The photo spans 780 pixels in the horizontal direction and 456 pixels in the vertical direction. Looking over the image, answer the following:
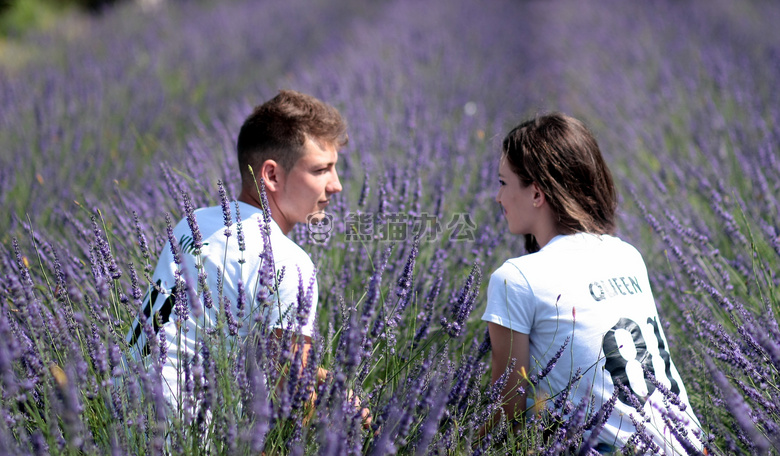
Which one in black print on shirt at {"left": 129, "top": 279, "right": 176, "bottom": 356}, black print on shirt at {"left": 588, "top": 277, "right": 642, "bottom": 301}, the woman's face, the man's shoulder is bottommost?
black print on shirt at {"left": 129, "top": 279, "right": 176, "bottom": 356}

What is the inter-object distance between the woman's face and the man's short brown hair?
615 mm

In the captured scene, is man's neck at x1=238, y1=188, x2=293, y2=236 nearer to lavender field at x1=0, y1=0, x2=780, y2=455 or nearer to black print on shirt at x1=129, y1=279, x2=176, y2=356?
lavender field at x1=0, y1=0, x2=780, y2=455

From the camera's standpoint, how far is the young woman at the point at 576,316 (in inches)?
65.1

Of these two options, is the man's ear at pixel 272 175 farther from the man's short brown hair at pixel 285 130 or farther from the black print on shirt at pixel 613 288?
the black print on shirt at pixel 613 288

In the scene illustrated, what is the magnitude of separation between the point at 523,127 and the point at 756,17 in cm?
811

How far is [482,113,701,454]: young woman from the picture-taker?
1.65 m

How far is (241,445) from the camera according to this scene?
119cm

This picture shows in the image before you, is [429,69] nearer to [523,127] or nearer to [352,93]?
[352,93]

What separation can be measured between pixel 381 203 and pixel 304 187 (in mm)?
394

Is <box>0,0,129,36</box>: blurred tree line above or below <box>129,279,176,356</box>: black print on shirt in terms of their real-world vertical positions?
above

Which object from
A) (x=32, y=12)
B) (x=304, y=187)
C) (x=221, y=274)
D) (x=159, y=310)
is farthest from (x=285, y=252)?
(x=32, y=12)

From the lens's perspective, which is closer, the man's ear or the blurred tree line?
the man's ear

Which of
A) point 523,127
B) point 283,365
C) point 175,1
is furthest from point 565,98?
point 175,1

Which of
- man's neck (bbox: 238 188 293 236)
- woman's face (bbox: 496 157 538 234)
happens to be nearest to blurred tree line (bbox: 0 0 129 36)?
man's neck (bbox: 238 188 293 236)
